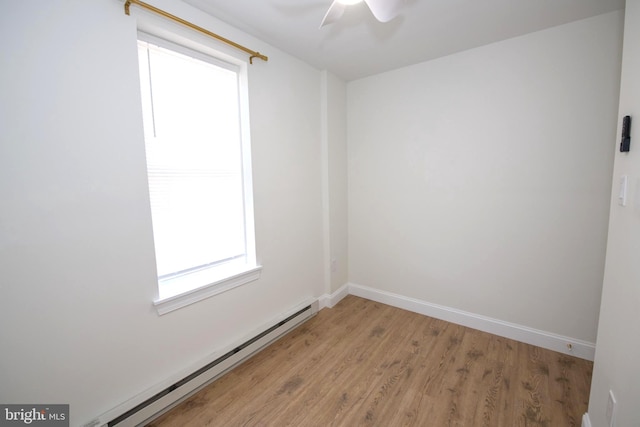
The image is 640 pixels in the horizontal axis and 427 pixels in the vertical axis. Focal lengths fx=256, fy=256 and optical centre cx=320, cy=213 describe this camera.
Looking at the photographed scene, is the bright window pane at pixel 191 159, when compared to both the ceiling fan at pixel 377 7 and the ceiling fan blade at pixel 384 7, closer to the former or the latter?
the ceiling fan at pixel 377 7

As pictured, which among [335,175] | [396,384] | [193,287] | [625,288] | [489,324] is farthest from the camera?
[335,175]

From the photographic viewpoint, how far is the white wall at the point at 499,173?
190cm

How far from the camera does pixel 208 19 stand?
1726 mm

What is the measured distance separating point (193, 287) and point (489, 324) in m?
2.58

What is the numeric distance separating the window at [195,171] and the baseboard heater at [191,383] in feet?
1.64

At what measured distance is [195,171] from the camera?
1.83 m

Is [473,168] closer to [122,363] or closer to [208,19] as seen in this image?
[208,19]

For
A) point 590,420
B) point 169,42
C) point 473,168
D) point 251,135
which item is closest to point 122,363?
point 251,135

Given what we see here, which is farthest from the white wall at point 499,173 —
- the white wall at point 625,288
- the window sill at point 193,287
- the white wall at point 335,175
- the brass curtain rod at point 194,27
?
the window sill at point 193,287

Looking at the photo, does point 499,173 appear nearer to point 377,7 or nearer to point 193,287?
point 377,7

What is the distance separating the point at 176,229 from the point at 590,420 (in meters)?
2.62

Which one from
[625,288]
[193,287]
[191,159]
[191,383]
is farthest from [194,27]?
[625,288]

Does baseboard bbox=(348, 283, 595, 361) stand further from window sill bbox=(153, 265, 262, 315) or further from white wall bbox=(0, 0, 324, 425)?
white wall bbox=(0, 0, 324, 425)

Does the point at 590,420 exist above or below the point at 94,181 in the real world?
below
